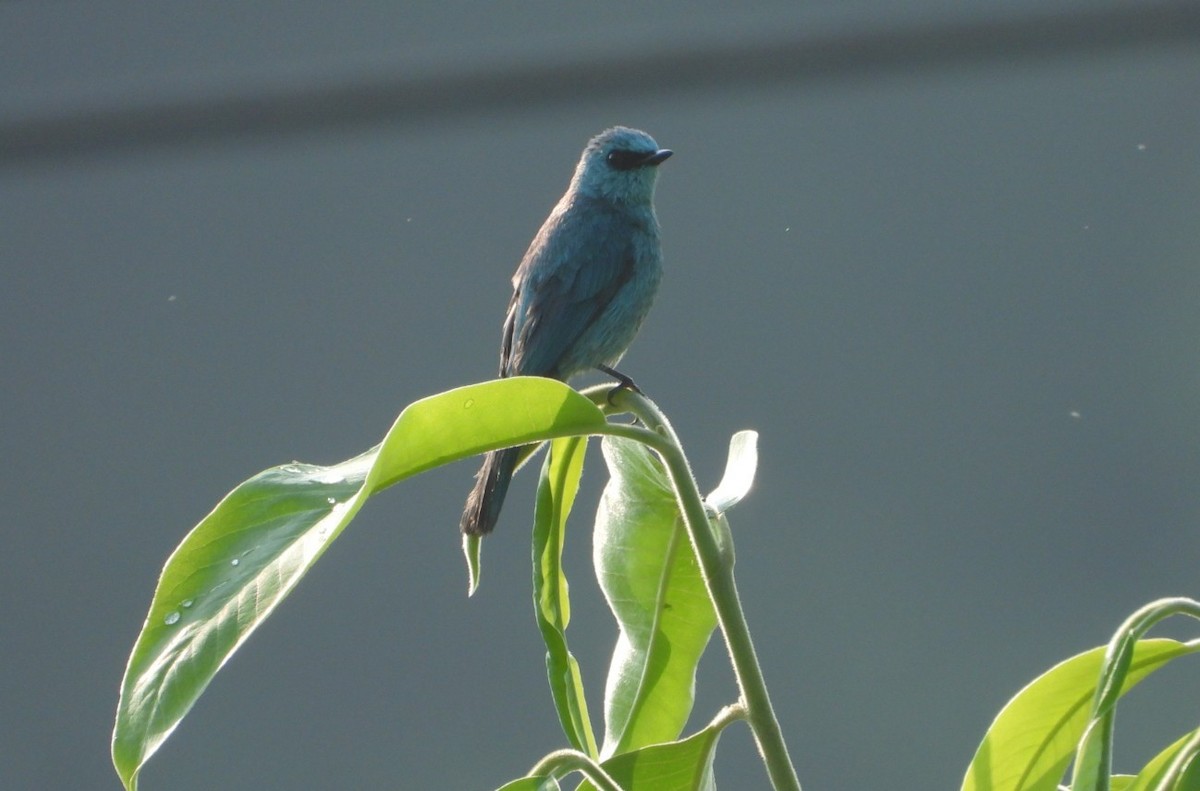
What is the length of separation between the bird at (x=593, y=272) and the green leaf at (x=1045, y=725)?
150 cm

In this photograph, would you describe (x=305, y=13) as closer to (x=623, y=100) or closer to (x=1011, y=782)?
(x=623, y=100)

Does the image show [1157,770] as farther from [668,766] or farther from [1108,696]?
[668,766]

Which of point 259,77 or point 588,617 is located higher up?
point 259,77

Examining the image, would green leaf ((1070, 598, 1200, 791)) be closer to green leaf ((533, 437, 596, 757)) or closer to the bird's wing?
green leaf ((533, 437, 596, 757))

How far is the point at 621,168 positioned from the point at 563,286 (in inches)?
21.7

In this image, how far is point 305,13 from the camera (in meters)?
5.70

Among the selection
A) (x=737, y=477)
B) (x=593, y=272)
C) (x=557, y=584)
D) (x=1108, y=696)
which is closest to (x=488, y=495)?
(x=557, y=584)

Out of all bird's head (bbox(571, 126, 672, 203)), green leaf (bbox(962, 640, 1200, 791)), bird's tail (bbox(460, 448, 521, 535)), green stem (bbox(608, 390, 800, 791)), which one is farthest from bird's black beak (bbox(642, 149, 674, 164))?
green stem (bbox(608, 390, 800, 791))

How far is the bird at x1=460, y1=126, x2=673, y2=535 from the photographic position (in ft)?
9.16

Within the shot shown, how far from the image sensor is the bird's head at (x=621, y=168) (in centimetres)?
327

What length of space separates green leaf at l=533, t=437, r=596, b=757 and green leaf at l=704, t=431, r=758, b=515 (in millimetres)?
164

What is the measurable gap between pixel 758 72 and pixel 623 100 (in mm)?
572

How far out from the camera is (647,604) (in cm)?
129

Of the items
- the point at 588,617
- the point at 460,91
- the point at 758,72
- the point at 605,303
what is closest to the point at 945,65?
the point at 758,72
